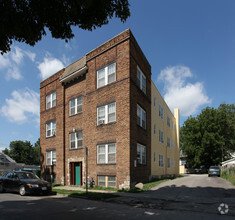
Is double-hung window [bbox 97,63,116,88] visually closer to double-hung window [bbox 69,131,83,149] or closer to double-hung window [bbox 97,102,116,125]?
double-hung window [bbox 97,102,116,125]

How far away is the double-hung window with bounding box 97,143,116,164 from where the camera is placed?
16.5 m

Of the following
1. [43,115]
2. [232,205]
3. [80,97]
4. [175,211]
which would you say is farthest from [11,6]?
Result: [43,115]

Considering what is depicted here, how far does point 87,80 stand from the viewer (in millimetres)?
19281

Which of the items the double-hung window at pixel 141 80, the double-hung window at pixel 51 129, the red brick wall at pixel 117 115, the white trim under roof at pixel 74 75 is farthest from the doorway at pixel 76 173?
the double-hung window at pixel 141 80

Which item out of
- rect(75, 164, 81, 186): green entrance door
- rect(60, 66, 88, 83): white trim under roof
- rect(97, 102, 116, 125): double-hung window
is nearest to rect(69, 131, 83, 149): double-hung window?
rect(75, 164, 81, 186): green entrance door

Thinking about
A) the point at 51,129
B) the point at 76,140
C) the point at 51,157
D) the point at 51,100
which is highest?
the point at 51,100

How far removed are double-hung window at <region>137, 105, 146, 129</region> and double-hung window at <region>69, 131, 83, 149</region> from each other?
16.7ft

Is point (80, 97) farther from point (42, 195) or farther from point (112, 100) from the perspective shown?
point (42, 195)

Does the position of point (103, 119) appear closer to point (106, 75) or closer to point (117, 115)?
point (117, 115)

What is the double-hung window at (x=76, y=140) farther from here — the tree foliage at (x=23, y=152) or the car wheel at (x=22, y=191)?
the tree foliage at (x=23, y=152)

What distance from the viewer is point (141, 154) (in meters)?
18.2

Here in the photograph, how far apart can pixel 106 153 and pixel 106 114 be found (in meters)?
2.85

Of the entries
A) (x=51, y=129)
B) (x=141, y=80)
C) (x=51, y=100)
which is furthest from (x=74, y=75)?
(x=51, y=129)

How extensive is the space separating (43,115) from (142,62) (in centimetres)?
1192
